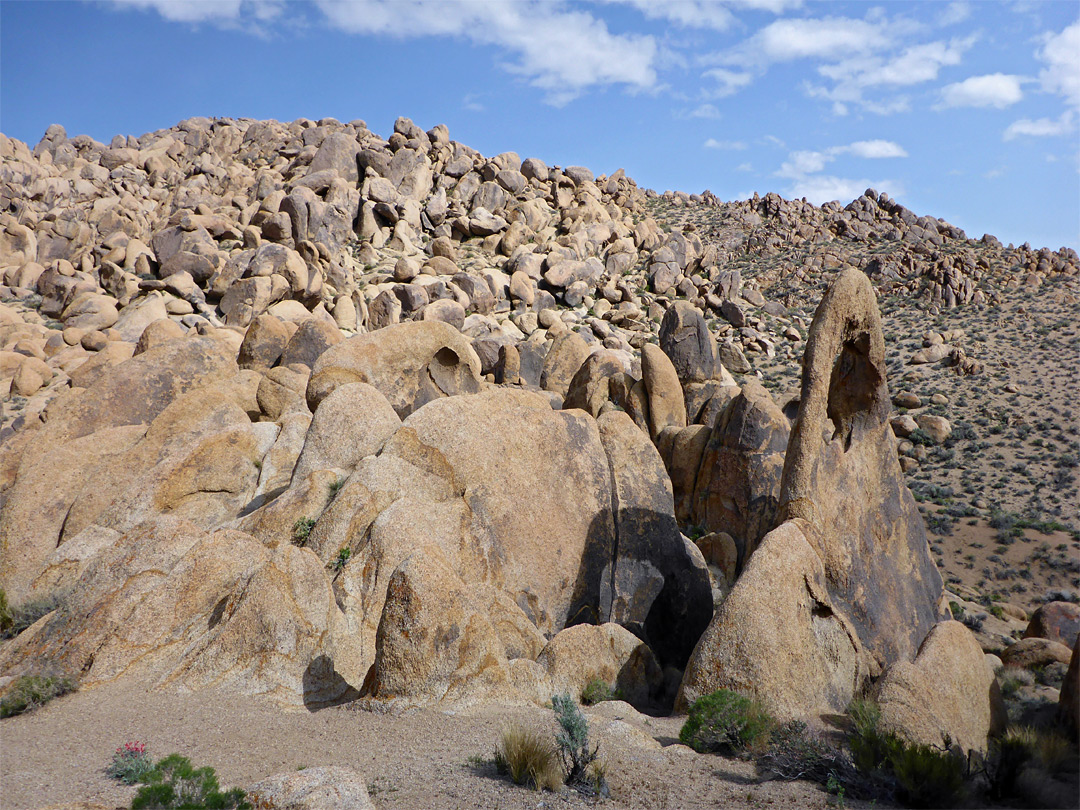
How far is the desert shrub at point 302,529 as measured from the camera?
1088 cm

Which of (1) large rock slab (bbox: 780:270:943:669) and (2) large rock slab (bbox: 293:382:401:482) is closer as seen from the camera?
(1) large rock slab (bbox: 780:270:943:669)

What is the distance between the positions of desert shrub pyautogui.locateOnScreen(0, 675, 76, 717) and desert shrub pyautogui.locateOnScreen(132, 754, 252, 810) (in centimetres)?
302

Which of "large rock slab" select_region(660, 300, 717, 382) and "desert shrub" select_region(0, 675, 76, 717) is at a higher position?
"large rock slab" select_region(660, 300, 717, 382)

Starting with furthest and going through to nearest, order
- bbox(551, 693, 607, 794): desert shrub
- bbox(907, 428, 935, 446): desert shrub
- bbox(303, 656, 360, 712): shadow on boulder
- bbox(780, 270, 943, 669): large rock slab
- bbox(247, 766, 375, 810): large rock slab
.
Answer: bbox(907, 428, 935, 446): desert shrub → bbox(780, 270, 943, 669): large rock slab → bbox(303, 656, 360, 712): shadow on boulder → bbox(551, 693, 607, 794): desert shrub → bbox(247, 766, 375, 810): large rock slab

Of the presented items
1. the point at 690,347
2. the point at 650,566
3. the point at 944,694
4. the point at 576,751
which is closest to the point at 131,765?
the point at 576,751

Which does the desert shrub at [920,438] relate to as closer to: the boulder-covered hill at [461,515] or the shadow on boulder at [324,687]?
the boulder-covered hill at [461,515]

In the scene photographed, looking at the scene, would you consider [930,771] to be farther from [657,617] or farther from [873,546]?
[657,617]

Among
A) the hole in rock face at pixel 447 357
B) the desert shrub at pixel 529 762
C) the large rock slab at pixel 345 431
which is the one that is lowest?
the desert shrub at pixel 529 762

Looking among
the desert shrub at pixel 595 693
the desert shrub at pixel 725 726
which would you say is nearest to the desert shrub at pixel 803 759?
the desert shrub at pixel 725 726

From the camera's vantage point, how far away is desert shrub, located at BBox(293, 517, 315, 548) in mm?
10883

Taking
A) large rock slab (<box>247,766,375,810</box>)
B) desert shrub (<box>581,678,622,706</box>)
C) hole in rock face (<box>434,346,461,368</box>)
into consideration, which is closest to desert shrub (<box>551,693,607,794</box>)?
large rock slab (<box>247,766,375,810</box>)

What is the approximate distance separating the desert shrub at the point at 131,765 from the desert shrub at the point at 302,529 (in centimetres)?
448

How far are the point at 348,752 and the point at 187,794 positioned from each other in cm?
162

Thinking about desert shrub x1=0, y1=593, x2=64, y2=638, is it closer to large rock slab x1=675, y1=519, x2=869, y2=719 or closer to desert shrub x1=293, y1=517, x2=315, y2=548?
desert shrub x1=293, y1=517, x2=315, y2=548
